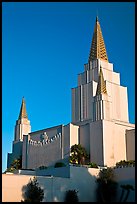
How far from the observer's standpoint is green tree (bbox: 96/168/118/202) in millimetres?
40688

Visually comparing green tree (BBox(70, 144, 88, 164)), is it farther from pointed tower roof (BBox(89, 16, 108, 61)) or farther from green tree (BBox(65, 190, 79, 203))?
pointed tower roof (BBox(89, 16, 108, 61))

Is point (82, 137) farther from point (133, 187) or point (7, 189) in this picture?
point (7, 189)

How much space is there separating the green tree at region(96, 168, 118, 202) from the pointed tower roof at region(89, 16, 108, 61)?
109 feet

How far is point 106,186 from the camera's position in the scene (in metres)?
41.3

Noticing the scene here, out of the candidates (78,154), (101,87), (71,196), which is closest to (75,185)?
(71,196)

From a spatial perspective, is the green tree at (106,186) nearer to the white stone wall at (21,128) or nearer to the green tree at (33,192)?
the green tree at (33,192)

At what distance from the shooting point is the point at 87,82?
68.3 meters

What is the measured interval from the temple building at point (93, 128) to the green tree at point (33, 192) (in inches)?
724

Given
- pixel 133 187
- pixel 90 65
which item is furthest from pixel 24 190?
pixel 90 65

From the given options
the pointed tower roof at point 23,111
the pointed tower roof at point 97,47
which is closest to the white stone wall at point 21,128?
the pointed tower roof at point 23,111

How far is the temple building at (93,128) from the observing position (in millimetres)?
55281

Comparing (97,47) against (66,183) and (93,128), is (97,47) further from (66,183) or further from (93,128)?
(66,183)

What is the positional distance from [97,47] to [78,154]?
2664 centimetres

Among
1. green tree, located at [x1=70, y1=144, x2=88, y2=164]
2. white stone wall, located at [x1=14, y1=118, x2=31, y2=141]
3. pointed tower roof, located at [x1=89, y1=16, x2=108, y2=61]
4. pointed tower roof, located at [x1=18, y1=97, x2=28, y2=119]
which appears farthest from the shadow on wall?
pointed tower roof, located at [x1=18, y1=97, x2=28, y2=119]
